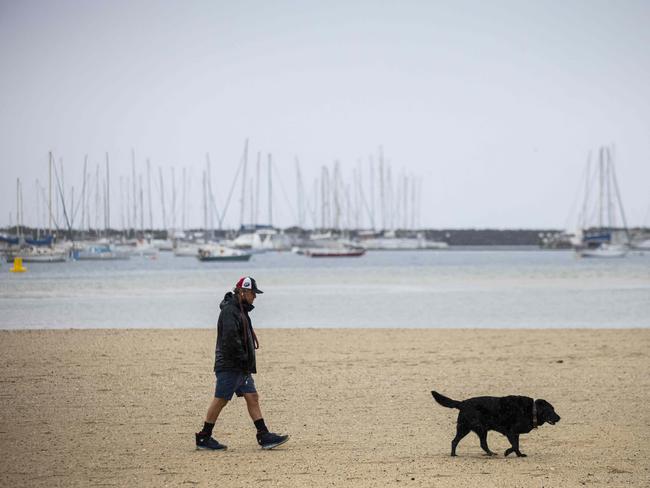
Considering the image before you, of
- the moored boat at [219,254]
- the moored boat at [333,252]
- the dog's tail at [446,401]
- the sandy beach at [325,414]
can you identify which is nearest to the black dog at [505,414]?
the dog's tail at [446,401]

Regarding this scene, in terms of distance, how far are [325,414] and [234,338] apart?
9.89 ft

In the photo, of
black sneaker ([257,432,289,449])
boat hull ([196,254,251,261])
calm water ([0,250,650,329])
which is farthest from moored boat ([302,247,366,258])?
black sneaker ([257,432,289,449])

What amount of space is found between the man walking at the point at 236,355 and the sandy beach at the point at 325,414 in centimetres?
28

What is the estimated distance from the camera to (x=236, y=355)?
8914mm

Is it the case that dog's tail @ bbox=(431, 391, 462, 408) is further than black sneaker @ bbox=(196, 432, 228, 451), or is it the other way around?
black sneaker @ bbox=(196, 432, 228, 451)

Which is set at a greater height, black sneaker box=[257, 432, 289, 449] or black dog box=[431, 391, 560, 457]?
black dog box=[431, 391, 560, 457]

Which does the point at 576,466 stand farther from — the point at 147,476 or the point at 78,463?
the point at 78,463

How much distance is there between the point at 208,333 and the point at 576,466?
15.5 meters

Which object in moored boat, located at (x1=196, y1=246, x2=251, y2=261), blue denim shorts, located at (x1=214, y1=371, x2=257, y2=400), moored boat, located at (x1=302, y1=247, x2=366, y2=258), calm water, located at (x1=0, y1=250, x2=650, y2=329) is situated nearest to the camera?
blue denim shorts, located at (x1=214, y1=371, x2=257, y2=400)

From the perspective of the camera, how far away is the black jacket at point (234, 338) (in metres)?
8.83

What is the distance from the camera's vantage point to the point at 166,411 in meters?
11.7

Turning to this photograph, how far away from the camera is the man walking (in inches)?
348

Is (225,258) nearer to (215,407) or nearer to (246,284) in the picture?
(215,407)

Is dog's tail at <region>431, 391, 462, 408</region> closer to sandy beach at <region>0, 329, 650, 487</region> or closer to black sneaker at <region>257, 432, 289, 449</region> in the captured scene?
sandy beach at <region>0, 329, 650, 487</region>
